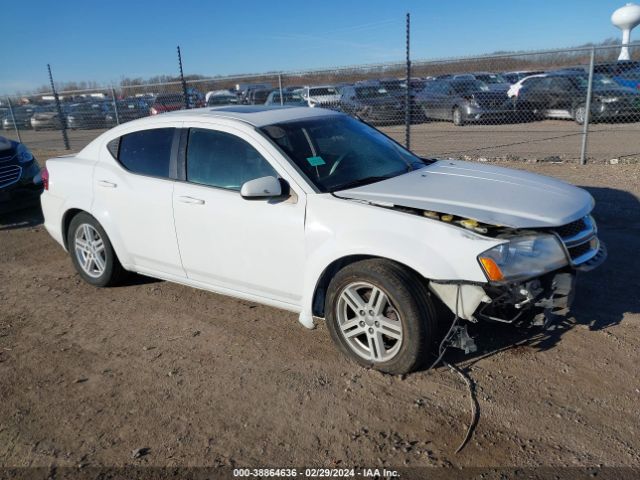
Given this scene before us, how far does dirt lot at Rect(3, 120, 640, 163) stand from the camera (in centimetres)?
1072

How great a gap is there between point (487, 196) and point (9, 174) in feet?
23.3

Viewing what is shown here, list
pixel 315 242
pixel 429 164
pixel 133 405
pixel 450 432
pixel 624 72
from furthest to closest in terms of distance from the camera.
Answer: pixel 624 72 → pixel 429 164 → pixel 315 242 → pixel 133 405 → pixel 450 432

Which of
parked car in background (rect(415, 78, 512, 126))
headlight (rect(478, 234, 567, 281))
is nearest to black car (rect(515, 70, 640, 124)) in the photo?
parked car in background (rect(415, 78, 512, 126))

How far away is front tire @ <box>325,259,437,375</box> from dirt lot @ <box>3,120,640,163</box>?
7.70 metres

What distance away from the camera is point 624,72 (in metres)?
13.4

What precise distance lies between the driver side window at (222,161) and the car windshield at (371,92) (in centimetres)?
1190

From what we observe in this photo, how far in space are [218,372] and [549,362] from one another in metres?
2.17

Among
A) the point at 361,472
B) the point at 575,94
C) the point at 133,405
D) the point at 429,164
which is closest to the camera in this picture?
the point at 361,472

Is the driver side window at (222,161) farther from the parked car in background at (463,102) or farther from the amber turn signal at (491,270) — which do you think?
the parked car in background at (463,102)

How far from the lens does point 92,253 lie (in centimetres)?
516

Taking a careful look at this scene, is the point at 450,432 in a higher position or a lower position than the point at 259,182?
lower

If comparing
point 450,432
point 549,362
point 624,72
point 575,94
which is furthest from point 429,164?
point 575,94

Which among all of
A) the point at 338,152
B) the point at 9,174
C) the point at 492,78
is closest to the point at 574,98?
the point at 492,78

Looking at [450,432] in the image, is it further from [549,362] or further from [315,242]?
[315,242]
